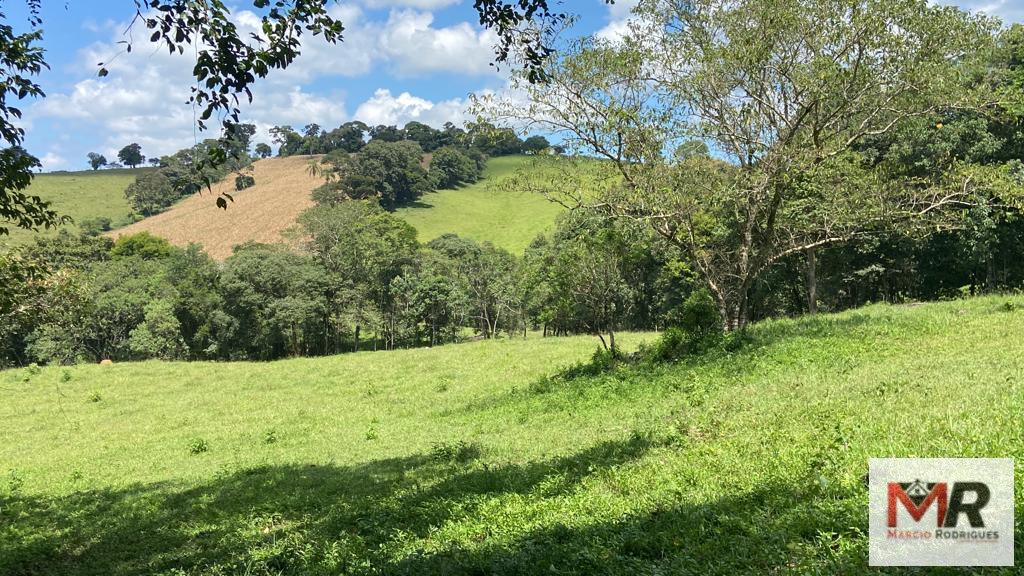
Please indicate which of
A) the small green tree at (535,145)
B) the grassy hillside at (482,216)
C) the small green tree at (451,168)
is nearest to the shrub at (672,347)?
the small green tree at (535,145)

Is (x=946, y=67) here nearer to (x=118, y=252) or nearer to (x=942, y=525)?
(x=942, y=525)

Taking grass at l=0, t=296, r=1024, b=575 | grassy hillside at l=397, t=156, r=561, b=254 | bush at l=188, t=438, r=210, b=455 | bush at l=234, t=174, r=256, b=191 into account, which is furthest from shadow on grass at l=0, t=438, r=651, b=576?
grassy hillside at l=397, t=156, r=561, b=254

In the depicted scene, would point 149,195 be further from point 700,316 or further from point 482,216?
point 700,316

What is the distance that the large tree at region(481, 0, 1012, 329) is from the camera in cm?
1527

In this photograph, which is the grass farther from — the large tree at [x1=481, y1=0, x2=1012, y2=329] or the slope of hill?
the slope of hill

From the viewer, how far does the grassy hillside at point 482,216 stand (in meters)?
98.7

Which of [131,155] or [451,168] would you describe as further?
[131,155]

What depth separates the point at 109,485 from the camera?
47.8 ft

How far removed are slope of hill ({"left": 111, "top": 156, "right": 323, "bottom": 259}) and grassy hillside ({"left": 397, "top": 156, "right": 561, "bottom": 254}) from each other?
21.4 metres

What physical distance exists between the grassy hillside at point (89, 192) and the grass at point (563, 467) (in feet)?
394

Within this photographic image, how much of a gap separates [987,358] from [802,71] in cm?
878

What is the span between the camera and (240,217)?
10469cm

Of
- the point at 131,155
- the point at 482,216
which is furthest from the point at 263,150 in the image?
the point at 482,216

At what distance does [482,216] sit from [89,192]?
9587 cm
